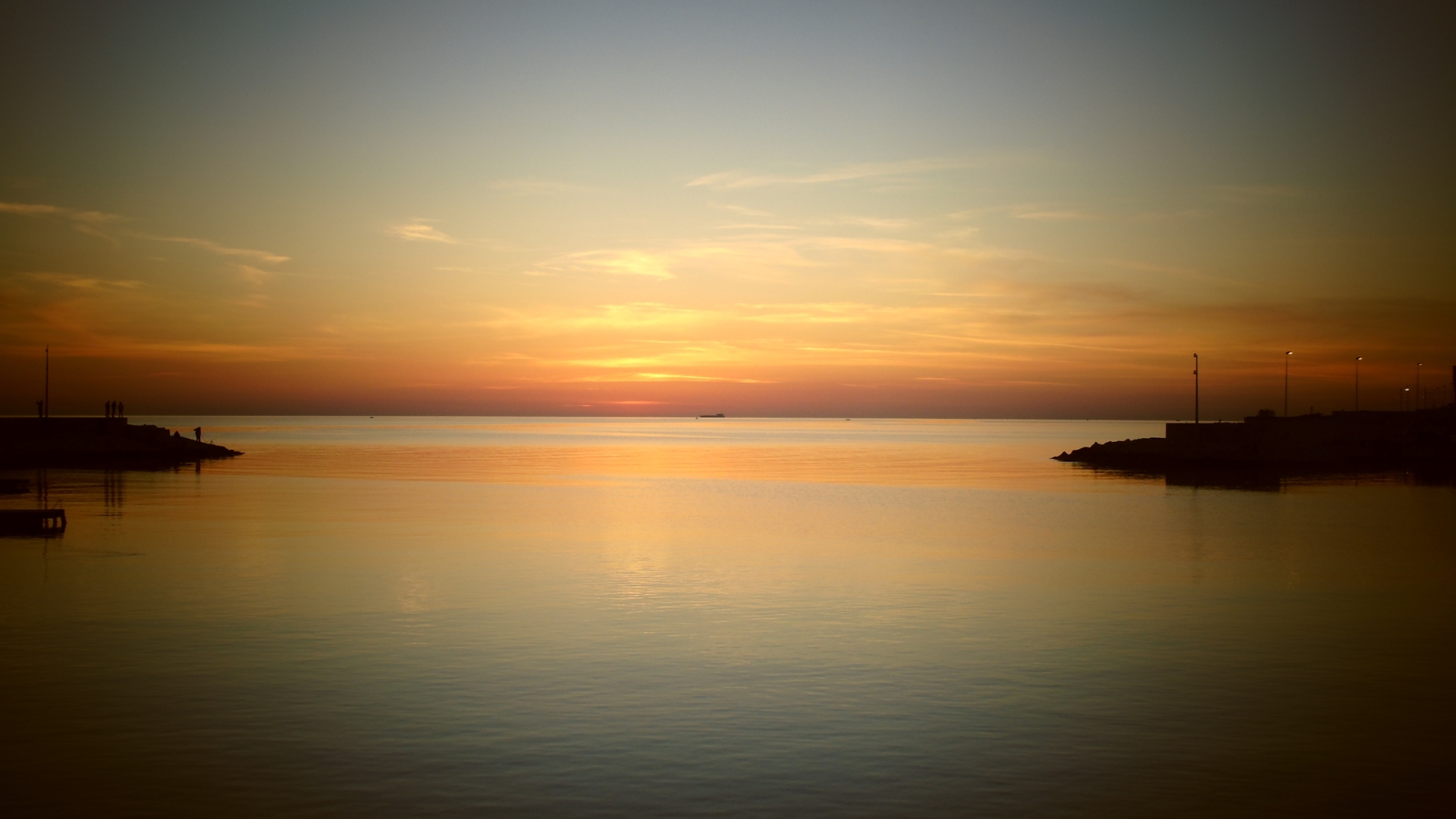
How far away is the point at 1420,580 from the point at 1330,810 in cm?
2087

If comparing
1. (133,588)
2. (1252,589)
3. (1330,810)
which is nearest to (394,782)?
(1330,810)

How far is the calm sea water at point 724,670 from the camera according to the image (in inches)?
471

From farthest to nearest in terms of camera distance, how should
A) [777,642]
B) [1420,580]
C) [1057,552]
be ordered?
[1057,552]
[1420,580]
[777,642]

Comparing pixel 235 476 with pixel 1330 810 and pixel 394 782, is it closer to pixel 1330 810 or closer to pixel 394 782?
pixel 394 782

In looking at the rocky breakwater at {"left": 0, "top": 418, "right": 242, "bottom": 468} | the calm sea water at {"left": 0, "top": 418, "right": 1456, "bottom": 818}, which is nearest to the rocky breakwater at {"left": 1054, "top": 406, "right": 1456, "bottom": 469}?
the calm sea water at {"left": 0, "top": 418, "right": 1456, "bottom": 818}

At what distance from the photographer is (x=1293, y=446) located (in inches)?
3440

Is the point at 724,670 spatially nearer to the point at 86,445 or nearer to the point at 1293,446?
the point at 1293,446

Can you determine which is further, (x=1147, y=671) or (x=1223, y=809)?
(x=1147, y=671)

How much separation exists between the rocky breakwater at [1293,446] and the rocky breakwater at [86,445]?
261ft

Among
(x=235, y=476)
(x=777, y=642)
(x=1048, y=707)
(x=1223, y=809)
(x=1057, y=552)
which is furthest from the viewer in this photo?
(x=235, y=476)

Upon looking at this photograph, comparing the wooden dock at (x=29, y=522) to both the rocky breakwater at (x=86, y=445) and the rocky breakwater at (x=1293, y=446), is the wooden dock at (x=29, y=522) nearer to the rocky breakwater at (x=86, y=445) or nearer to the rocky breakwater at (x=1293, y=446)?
the rocky breakwater at (x=86, y=445)

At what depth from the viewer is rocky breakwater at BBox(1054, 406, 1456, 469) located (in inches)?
3388

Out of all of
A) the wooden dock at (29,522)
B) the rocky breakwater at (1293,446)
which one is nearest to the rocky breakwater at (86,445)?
the wooden dock at (29,522)

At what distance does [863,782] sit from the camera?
1205cm
